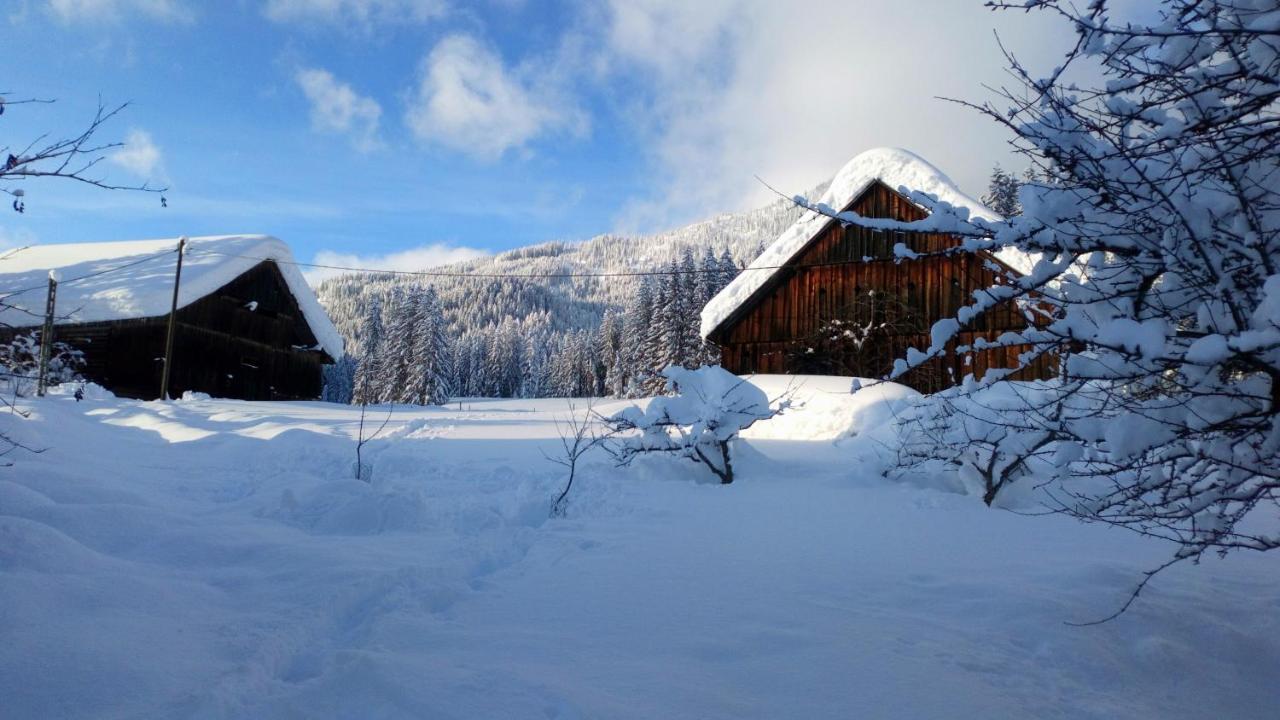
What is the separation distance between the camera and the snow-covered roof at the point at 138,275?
21.6m

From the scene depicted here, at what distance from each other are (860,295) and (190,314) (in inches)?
865

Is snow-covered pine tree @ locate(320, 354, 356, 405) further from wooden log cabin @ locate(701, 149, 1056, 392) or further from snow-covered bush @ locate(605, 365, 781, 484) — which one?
snow-covered bush @ locate(605, 365, 781, 484)

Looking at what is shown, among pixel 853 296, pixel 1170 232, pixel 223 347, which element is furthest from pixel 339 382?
pixel 1170 232

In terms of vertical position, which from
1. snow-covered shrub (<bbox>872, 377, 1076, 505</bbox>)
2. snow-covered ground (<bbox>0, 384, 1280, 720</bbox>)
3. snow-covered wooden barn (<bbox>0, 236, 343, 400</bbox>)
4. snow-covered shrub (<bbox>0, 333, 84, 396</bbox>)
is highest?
snow-covered wooden barn (<bbox>0, 236, 343, 400</bbox>)

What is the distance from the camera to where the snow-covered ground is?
7.64ft

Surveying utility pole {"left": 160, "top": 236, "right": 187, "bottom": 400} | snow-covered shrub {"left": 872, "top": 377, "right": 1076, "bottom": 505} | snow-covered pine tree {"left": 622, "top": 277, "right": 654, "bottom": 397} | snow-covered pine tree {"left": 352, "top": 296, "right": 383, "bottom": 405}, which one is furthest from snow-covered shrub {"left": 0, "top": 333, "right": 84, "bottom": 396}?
snow-covered pine tree {"left": 622, "top": 277, "right": 654, "bottom": 397}

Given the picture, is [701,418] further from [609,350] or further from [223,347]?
[609,350]

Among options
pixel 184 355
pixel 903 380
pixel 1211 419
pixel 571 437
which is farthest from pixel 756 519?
pixel 184 355

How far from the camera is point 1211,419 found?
2.27 metres

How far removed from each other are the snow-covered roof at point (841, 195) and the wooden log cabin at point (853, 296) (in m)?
0.03

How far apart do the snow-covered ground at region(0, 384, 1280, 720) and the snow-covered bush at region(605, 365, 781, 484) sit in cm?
178

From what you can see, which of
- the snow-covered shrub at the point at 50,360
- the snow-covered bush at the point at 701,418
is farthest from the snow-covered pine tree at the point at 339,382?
the snow-covered bush at the point at 701,418

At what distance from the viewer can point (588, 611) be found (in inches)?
128

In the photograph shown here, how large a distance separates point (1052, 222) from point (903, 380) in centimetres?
1251
